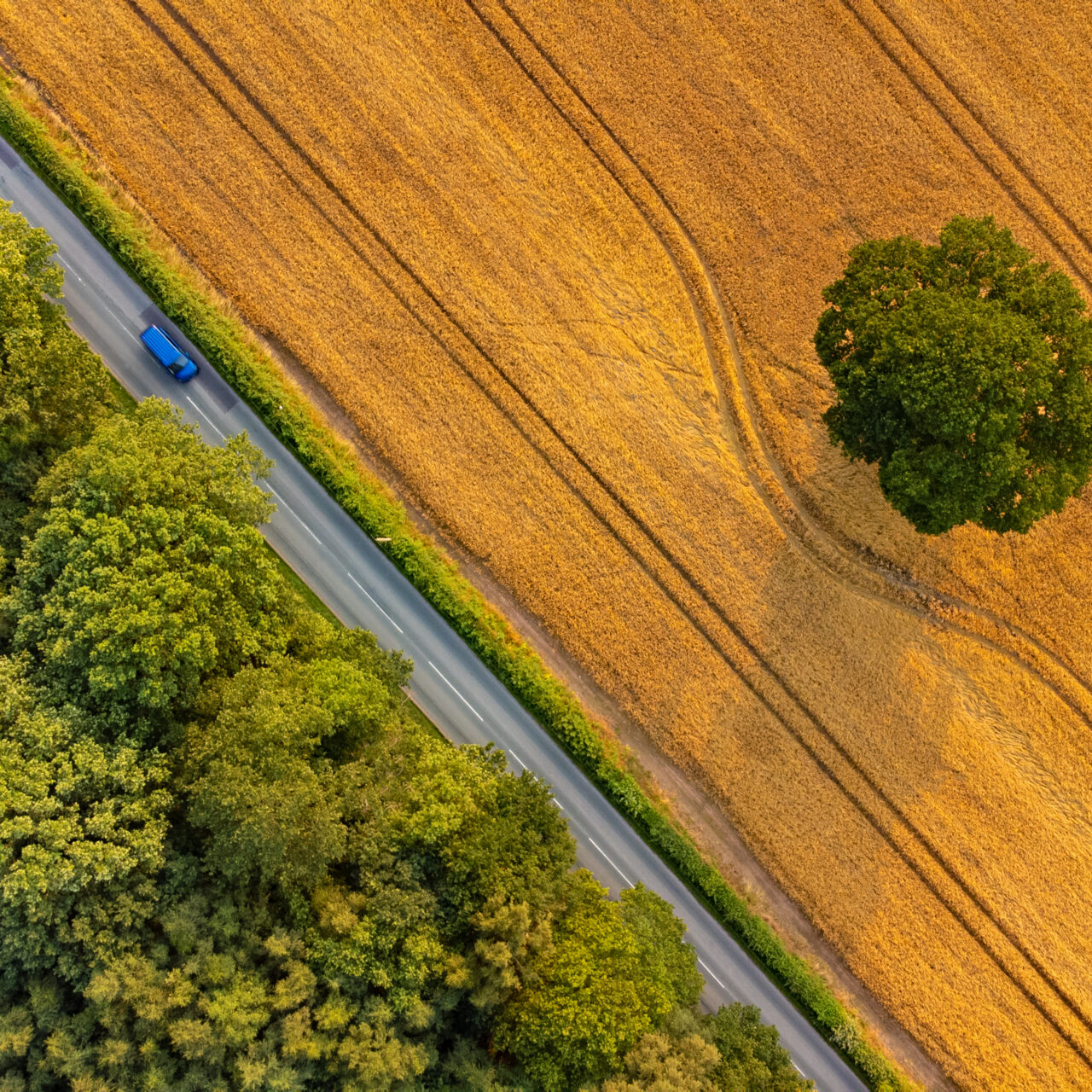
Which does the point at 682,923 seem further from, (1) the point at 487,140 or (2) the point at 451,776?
(1) the point at 487,140

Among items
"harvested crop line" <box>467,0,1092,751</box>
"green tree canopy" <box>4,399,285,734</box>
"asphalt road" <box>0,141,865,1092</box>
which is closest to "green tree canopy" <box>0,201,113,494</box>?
"green tree canopy" <box>4,399,285,734</box>

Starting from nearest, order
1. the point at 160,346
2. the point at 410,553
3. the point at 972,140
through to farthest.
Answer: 1. the point at 160,346
2. the point at 410,553
3. the point at 972,140

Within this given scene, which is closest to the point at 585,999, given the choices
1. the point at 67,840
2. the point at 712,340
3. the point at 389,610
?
the point at 389,610

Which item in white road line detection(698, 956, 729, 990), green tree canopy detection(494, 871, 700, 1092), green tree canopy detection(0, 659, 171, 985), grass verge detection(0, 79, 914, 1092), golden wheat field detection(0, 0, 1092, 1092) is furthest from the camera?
golden wheat field detection(0, 0, 1092, 1092)

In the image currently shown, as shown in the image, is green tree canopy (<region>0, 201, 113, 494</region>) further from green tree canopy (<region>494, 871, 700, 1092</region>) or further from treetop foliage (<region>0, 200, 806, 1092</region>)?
green tree canopy (<region>494, 871, 700, 1092</region>)

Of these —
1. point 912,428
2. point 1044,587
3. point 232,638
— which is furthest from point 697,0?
point 232,638

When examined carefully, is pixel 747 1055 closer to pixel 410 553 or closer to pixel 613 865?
pixel 613 865
